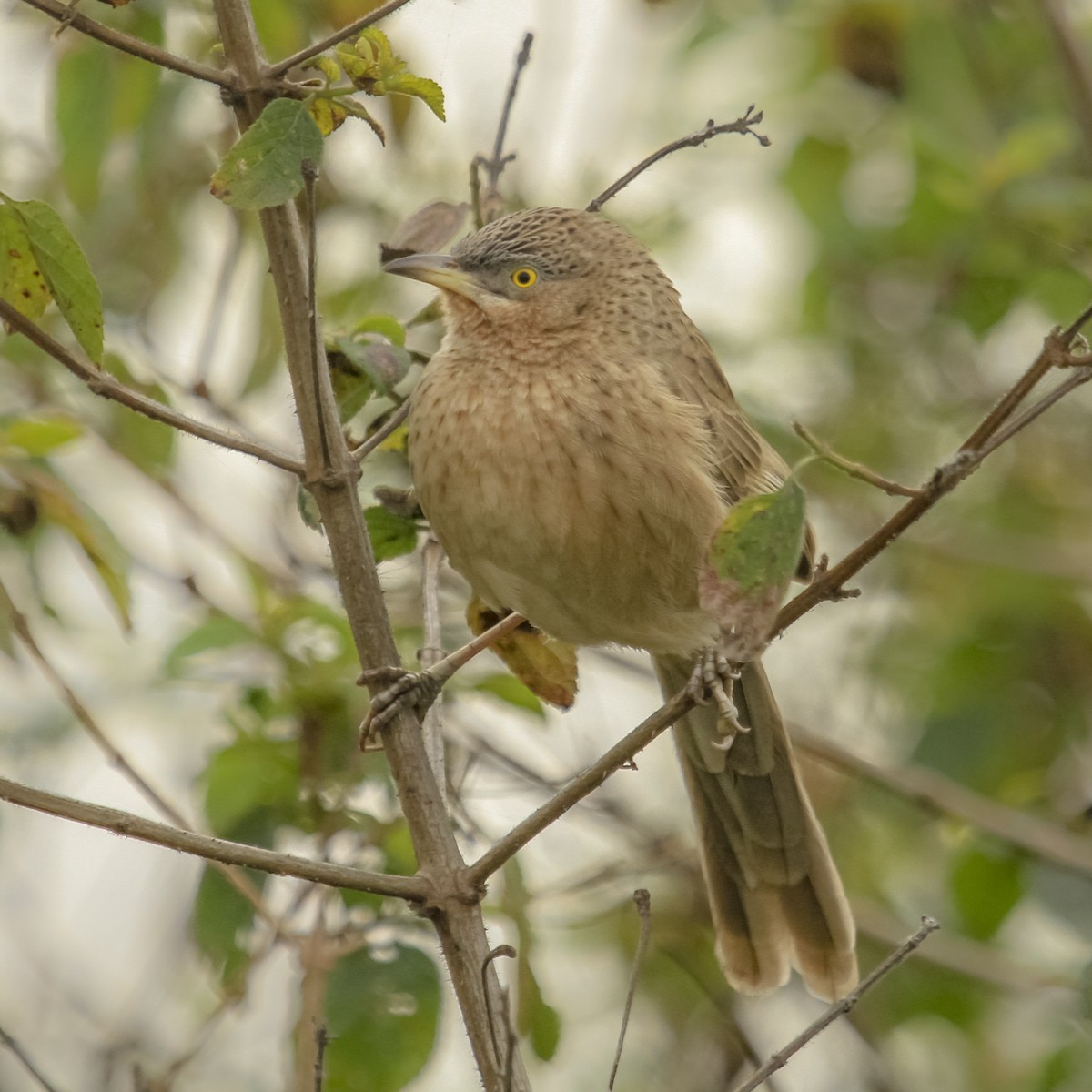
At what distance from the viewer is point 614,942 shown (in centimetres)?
→ 587

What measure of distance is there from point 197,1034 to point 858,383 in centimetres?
344

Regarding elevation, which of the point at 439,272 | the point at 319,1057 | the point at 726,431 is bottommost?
the point at 319,1057

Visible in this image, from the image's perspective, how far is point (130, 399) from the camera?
2.68m

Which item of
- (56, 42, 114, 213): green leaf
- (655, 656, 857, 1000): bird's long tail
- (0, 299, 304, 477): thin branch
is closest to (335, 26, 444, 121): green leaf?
(0, 299, 304, 477): thin branch

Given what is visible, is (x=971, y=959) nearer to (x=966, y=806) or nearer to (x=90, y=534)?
(x=966, y=806)

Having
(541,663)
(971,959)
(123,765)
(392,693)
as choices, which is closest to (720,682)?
(541,663)

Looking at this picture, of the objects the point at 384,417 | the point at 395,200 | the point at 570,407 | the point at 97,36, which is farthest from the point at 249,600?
the point at 97,36

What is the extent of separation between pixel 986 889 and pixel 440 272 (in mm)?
2334

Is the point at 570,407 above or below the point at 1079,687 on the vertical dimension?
below

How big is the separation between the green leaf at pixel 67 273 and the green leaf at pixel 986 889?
3110 millimetres

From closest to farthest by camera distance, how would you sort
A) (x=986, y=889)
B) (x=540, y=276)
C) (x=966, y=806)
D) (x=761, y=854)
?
(x=540, y=276) < (x=761, y=854) < (x=986, y=889) < (x=966, y=806)

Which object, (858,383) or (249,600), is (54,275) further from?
(858,383)

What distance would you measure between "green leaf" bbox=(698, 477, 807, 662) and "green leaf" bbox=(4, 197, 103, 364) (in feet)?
3.48

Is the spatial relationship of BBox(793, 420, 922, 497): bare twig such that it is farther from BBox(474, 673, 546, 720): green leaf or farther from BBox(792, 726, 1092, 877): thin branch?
BBox(792, 726, 1092, 877): thin branch
